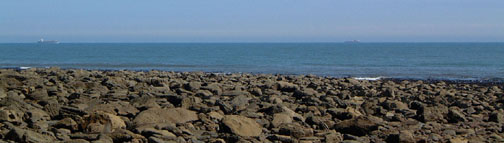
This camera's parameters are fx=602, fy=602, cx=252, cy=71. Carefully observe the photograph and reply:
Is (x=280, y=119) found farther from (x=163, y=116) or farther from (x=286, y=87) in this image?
(x=286, y=87)

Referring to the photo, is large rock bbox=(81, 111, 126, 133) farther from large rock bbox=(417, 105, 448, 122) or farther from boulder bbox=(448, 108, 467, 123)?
boulder bbox=(448, 108, 467, 123)

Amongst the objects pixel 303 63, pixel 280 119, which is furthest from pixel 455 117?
pixel 303 63

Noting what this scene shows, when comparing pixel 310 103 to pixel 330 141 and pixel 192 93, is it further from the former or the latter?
pixel 330 141

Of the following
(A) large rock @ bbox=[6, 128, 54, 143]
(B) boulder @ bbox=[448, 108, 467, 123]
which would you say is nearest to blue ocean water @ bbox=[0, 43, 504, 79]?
(B) boulder @ bbox=[448, 108, 467, 123]

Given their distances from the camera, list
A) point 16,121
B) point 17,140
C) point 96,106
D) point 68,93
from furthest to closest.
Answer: point 68,93, point 96,106, point 16,121, point 17,140

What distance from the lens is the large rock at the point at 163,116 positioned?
340 inches

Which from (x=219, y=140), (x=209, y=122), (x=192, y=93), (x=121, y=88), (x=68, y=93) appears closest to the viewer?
(x=219, y=140)

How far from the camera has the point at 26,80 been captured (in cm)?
1377

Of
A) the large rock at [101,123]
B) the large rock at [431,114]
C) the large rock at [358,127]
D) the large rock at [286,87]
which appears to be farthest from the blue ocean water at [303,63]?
the large rock at [101,123]

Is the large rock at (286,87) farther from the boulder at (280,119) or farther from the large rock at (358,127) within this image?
the large rock at (358,127)

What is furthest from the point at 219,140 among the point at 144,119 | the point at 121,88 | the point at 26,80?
the point at 26,80

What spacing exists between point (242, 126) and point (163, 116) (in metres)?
1.26

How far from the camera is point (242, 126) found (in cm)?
850

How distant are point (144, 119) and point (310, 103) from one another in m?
4.47
